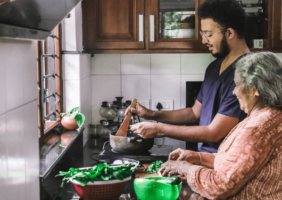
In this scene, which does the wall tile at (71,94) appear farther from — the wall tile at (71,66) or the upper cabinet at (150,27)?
the upper cabinet at (150,27)

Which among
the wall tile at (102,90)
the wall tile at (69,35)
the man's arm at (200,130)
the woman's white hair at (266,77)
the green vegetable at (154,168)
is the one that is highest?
the wall tile at (69,35)

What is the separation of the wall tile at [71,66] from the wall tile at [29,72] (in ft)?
4.31

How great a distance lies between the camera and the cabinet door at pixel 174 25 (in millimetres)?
A: 2889

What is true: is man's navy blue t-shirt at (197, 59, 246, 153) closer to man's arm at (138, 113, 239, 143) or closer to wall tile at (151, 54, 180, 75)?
man's arm at (138, 113, 239, 143)

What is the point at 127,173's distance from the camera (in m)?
1.59

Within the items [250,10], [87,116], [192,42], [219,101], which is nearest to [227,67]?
[219,101]

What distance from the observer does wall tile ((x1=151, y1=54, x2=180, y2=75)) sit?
3250 mm

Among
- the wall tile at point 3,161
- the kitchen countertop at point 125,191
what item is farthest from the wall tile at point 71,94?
the wall tile at point 3,161

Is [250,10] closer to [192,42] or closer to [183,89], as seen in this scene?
[192,42]

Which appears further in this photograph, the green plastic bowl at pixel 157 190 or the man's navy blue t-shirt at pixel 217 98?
the man's navy blue t-shirt at pixel 217 98

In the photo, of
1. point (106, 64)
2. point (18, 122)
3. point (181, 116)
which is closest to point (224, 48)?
point (181, 116)

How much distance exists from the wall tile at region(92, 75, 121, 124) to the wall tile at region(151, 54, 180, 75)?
31 cm

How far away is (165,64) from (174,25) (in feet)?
1.40

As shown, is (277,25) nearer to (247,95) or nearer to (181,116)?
(181,116)
